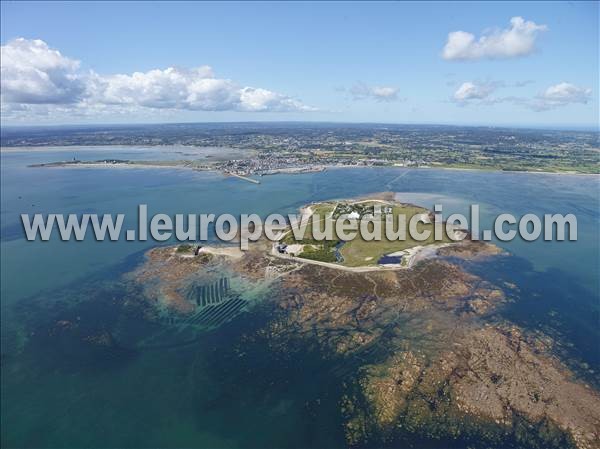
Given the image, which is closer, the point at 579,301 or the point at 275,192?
the point at 579,301

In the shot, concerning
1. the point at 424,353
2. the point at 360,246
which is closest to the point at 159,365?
the point at 424,353

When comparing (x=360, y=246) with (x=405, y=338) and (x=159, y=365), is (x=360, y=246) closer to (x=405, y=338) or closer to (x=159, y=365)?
(x=405, y=338)

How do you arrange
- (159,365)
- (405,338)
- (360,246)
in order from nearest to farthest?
(159,365) → (405,338) → (360,246)

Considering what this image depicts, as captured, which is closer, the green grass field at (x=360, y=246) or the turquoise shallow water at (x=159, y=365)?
the turquoise shallow water at (x=159, y=365)

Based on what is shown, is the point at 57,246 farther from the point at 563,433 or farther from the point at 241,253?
the point at 563,433

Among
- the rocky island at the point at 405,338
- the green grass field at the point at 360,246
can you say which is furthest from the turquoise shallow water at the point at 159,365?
the green grass field at the point at 360,246

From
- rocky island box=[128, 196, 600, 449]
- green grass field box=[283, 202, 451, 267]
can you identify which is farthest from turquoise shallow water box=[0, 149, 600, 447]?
green grass field box=[283, 202, 451, 267]

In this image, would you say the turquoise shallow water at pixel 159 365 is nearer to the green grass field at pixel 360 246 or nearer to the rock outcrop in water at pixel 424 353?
the rock outcrop in water at pixel 424 353

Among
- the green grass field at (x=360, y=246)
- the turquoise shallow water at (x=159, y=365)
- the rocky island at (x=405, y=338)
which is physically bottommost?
the turquoise shallow water at (x=159, y=365)

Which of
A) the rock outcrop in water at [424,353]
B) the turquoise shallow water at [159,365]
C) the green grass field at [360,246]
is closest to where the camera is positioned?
the rock outcrop in water at [424,353]

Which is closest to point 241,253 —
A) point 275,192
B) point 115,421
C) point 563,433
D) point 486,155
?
point 115,421

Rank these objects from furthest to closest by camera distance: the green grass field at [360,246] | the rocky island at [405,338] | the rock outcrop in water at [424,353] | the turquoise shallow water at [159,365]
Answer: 1. the green grass field at [360,246]
2. the turquoise shallow water at [159,365]
3. the rocky island at [405,338]
4. the rock outcrop in water at [424,353]
